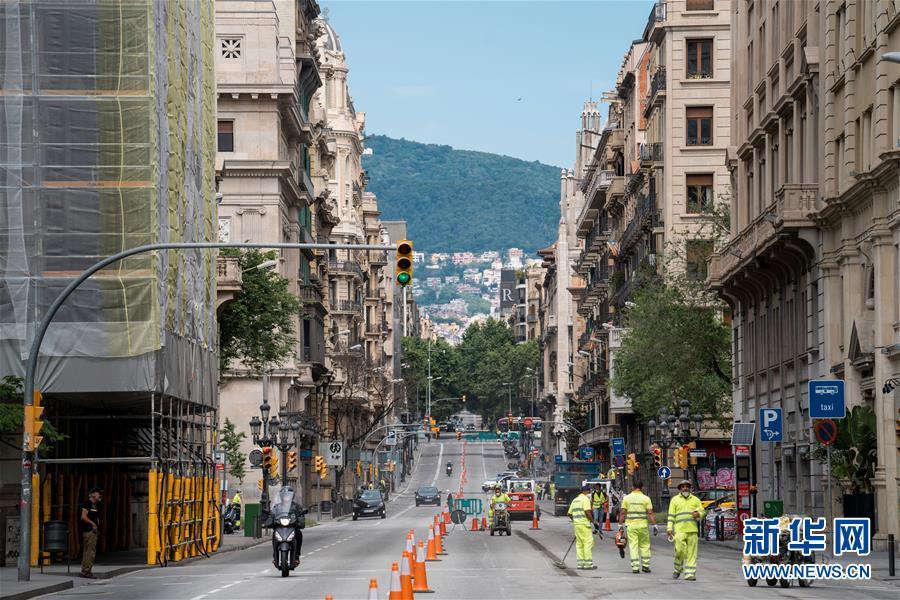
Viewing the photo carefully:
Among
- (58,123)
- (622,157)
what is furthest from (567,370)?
(58,123)

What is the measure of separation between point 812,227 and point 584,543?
647 inches

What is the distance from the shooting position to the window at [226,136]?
77.1 metres

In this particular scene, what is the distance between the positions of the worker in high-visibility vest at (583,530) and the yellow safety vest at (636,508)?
116cm

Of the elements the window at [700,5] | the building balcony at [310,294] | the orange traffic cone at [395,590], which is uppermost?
the window at [700,5]

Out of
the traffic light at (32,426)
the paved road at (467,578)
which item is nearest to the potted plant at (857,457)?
the paved road at (467,578)

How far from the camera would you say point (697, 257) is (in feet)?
235

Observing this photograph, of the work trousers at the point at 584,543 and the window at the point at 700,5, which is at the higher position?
the window at the point at 700,5

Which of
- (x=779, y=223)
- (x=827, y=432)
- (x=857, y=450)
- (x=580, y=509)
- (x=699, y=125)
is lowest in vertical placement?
(x=580, y=509)

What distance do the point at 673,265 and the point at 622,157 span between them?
28348 mm

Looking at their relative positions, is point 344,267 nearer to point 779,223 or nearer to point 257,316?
point 257,316

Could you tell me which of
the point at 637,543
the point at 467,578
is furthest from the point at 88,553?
the point at 637,543

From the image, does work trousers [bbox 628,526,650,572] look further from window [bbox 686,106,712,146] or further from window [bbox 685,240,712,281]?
window [bbox 686,106,712,146]

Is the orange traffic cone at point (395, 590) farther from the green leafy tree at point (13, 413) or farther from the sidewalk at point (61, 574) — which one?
the green leafy tree at point (13, 413)

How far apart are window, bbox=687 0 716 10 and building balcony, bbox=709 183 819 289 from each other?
96.3ft
